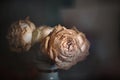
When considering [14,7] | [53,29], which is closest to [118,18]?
[53,29]

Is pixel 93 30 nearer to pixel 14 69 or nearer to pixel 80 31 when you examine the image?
pixel 80 31
